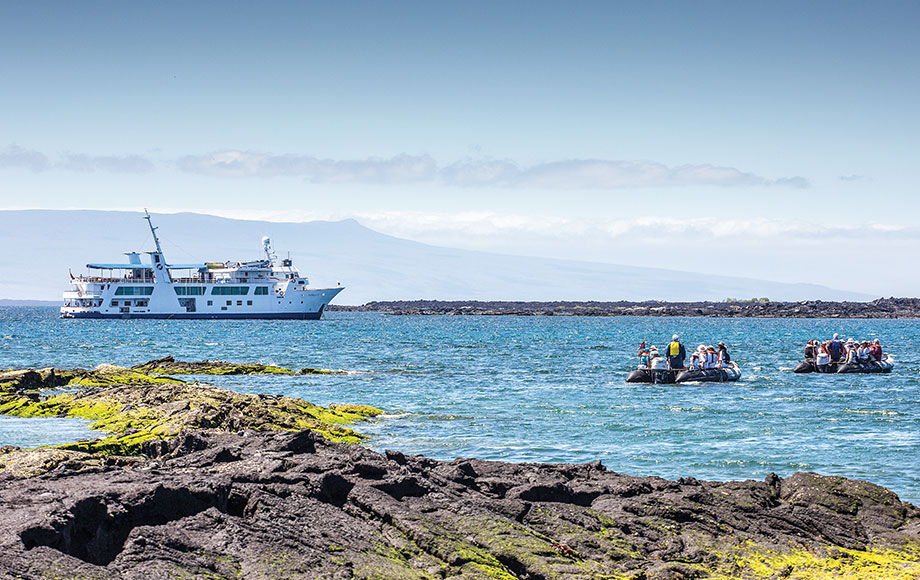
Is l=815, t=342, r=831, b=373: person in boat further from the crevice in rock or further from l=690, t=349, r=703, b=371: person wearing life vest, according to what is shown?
the crevice in rock

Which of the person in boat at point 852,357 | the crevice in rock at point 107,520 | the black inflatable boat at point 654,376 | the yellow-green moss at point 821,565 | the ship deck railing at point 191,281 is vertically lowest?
the yellow-green moss at point 821,565

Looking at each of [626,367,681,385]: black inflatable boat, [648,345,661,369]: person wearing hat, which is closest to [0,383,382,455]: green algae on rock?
[626,367,681,385]: black inflatable boat

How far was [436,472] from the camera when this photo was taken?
12.5 meters

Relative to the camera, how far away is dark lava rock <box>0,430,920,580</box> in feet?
28.2

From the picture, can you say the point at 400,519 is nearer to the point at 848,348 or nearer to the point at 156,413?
the point at 156,413

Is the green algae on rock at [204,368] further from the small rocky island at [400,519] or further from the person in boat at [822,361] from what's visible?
the small rocky island at [400,519]

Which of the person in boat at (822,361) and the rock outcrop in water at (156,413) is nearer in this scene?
the rock outcrop in water at (156,413)

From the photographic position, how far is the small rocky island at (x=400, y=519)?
8641 millimetres

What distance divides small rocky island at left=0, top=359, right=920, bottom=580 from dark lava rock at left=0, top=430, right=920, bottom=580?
2 cm

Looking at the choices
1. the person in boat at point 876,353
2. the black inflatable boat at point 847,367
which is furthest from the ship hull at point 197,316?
the person in boat at point 876,353

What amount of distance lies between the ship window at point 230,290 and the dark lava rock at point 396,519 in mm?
116652

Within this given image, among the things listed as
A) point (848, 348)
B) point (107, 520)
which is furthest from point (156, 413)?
point (848, 348)

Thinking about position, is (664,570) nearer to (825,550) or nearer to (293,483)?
(825,550)

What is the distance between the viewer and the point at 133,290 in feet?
422
